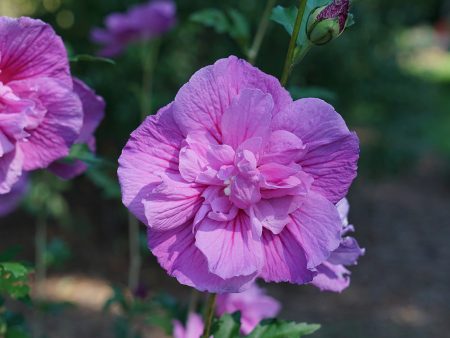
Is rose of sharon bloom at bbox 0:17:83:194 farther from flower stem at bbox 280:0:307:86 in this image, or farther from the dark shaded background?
the dark shaded background

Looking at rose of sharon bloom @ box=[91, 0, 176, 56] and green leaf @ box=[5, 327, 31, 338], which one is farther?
rose of sharon bloom @ box=[91, 0, 176, 56]

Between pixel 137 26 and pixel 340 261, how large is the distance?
6.10 ft

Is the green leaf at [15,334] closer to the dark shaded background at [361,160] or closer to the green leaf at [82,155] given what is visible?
the green leaf at [82,155]

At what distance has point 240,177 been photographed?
97 centimetres

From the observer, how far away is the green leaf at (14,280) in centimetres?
107

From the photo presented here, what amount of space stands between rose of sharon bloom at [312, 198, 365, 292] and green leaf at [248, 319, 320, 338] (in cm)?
8

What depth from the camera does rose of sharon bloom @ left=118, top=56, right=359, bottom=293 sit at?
0.96m

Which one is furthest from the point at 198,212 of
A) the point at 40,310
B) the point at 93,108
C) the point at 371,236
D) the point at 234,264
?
the point at 371,236

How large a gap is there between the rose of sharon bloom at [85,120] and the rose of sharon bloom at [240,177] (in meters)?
0.31

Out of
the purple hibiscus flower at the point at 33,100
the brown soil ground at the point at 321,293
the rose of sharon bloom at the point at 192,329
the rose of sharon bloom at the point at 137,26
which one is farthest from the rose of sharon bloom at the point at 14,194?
the brown soil ground at the point at 321,293

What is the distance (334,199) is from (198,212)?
0.19 meters

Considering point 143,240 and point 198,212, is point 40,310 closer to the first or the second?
point 143,240

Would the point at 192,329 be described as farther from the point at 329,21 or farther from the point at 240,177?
the point at 329,21

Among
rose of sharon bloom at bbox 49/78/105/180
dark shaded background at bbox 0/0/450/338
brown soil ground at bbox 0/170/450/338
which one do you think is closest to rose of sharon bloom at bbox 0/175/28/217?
rose of sharon bloom at bbox 49/78/105/180
